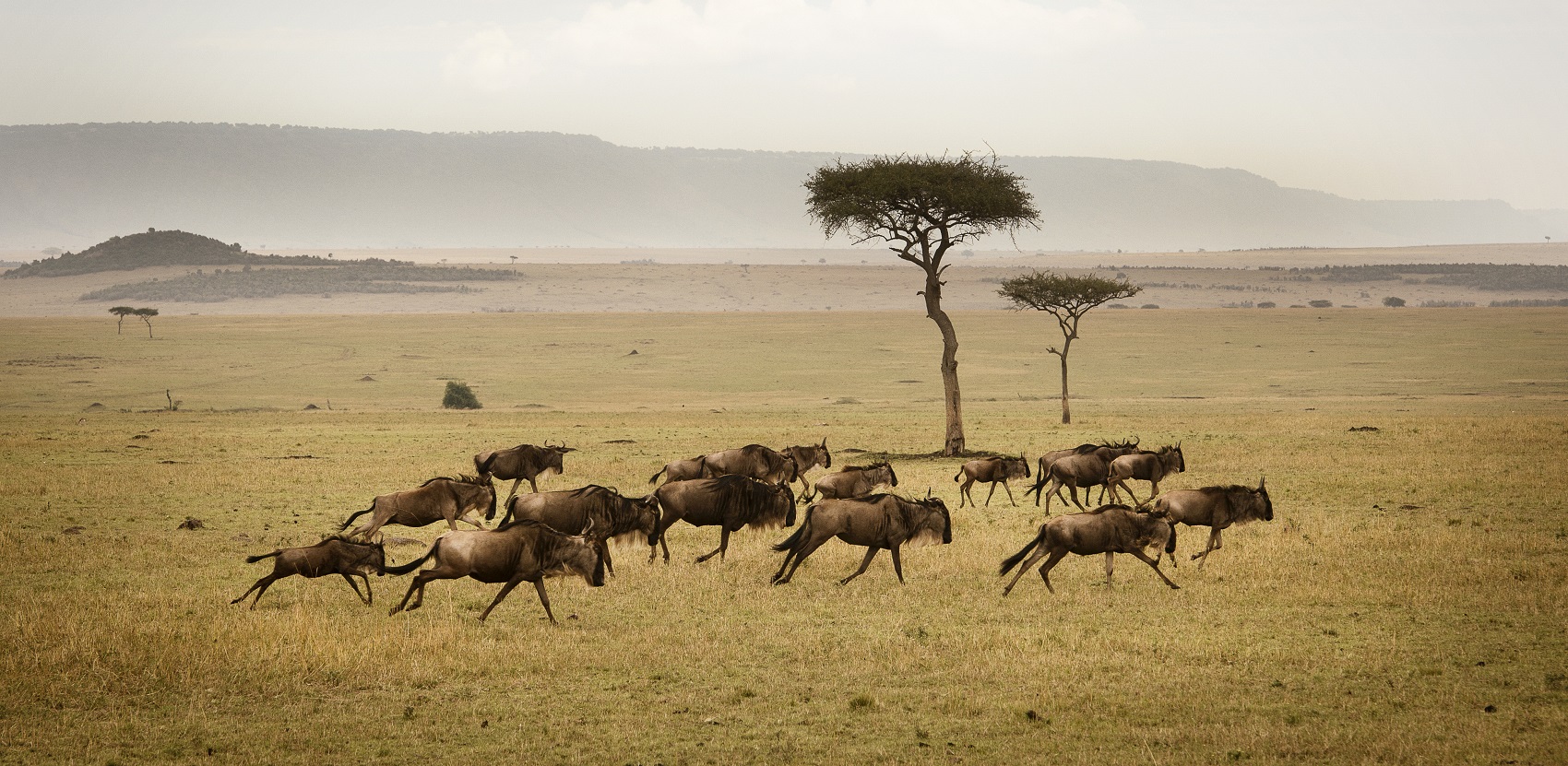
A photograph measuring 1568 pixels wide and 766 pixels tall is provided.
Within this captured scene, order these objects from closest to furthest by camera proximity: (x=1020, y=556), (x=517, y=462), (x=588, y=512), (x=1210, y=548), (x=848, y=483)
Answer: (x=1020, y=556) < (x=588, y=512) < (x=1210, y=548) < (x=848, y=483) < (x=517, y=462)

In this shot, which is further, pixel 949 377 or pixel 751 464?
pixel 949 377

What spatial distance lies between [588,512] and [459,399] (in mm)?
44805

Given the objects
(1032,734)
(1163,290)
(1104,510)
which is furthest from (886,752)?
(1163,290)

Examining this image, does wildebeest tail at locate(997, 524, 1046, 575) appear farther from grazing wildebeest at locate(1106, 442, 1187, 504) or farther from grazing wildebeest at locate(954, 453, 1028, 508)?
grazing wildebeest at locate(954, 453, 1028, 508)

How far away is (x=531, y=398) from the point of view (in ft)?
218

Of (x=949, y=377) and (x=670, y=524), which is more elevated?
(x=949, y=377)

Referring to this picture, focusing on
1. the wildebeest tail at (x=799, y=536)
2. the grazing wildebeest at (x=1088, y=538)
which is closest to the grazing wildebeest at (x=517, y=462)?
the wildebeest tail at (x=799, y=536)

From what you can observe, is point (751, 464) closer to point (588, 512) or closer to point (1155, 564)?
point (588, 512)

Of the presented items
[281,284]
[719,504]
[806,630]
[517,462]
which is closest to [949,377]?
[517,462]

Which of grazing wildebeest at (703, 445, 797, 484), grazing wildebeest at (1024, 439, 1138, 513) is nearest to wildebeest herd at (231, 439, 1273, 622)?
grazing wildebeest at (703, 445, 797, 484)

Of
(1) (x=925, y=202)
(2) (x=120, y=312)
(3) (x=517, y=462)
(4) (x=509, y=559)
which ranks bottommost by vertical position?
(3) (x=517, y=462)

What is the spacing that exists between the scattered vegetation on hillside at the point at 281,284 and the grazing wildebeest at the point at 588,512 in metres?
136

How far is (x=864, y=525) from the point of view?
15516mm

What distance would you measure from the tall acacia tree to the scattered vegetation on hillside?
117865mm
